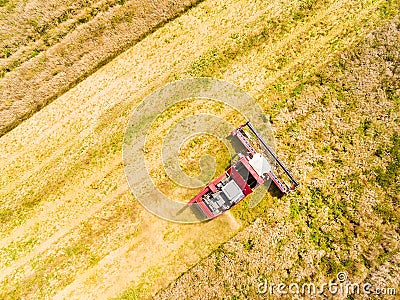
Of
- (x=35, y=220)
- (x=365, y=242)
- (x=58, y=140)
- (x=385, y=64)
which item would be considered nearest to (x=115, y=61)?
(x=58, y=140)

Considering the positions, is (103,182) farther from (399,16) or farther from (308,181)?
(399,16)

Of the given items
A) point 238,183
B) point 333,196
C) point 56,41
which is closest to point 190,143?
point 238,183

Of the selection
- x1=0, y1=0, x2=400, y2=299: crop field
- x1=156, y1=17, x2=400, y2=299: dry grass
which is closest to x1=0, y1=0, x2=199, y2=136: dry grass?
x1=0, y1=0, x2=400, y2=299: crop field

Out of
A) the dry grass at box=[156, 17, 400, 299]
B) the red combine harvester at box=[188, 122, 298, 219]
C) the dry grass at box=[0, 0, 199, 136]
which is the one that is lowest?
the dry grass at box=[156, 17, 400, 299]

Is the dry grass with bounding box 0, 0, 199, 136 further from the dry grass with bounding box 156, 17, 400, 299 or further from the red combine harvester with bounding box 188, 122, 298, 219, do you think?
the dry grass with bounding box 156, 17, 400, 299

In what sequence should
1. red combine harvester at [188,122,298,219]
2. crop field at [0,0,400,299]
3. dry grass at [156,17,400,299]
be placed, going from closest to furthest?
red combine harvester at [188,122,298,219], dry grass at [156,17,400,299], crop field at [0,0,400,299]

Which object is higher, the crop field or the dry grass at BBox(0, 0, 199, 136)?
the dry grass at BBox(0, 0, 199, 136)

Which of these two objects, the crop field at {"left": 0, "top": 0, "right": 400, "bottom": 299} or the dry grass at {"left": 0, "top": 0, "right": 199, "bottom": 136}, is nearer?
the crop field at {"left": 0, "top": 0, "right": 400, "bottom": 299}
